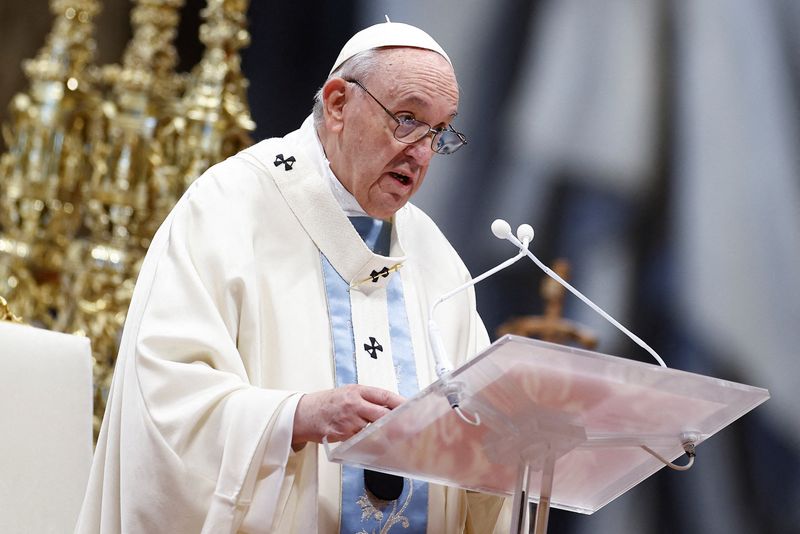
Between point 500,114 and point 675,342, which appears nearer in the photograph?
point 675,342

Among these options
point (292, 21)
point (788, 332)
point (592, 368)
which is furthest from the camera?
point (292, 21)

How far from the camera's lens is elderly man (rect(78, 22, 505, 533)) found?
2.72 meters

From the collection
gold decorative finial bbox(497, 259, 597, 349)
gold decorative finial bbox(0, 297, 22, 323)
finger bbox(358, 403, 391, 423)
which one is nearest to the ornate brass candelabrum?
gold decorative finial bbox(497, 259, 597, 349)

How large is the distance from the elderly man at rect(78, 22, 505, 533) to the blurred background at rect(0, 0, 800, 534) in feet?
8.29

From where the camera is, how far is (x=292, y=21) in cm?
718

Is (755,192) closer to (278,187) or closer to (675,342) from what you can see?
(675,342)

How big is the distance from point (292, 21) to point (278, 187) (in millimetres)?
4137

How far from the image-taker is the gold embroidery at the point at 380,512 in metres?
2.93

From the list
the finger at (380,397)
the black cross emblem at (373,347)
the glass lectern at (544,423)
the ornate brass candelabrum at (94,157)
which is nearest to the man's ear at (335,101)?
the black cross emblem at (373,347)

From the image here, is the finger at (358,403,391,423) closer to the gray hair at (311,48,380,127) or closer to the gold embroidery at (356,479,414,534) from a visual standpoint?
the gold embroidery at (356,479,414,534)

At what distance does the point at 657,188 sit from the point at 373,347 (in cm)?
319

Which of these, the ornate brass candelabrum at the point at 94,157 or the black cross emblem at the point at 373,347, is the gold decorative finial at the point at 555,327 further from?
the black cross emblem at the point at 373,347

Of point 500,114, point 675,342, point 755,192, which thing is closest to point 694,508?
point 675,342

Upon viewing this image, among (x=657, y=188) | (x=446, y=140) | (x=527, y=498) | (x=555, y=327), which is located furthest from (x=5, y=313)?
(x=657, y=188)
